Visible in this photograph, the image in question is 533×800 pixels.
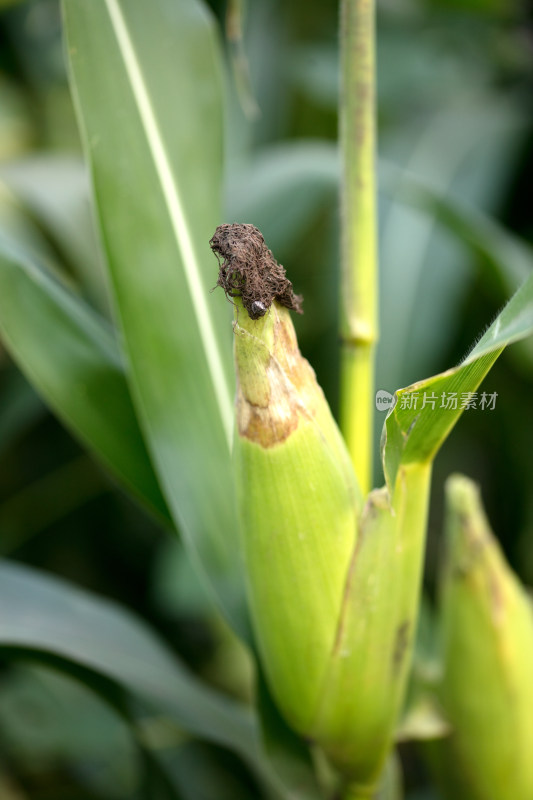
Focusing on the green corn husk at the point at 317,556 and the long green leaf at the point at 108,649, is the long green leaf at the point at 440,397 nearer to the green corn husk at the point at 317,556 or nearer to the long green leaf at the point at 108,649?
the green corn husk at the point at 317,556

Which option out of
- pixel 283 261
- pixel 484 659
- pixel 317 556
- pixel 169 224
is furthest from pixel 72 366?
pixel 283 261

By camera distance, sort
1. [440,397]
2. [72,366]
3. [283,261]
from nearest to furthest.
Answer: [440,397] < [72,366] < [283,261]

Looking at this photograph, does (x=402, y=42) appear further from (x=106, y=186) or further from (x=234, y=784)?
(x=234, y=784)

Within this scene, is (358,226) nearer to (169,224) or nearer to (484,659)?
(169,224)

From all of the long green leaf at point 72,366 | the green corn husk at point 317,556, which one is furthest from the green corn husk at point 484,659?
the long green leaf at point 72,366

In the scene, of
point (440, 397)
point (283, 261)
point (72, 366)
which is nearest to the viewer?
point (440, 397)

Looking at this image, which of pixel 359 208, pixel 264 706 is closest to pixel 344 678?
pixel 264 706

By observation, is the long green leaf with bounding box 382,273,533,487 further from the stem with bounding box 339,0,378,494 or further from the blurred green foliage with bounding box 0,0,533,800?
the blurred green foliage with bounding box 0,0,533,800
